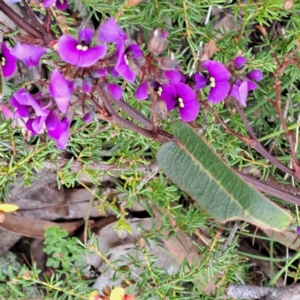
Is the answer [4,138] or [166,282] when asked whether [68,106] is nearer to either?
[4,138]

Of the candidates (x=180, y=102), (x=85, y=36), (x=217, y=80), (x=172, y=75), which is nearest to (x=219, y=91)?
(x=217, y=80)

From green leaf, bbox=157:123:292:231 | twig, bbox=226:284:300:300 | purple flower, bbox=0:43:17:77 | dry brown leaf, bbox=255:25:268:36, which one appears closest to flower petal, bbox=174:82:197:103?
green leaf, bbox=157:123:292:231

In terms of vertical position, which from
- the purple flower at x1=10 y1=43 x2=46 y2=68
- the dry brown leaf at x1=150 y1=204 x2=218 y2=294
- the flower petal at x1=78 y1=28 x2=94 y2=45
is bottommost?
the dry brown leaf at x1=150 y1=204 x2=218 y2=294

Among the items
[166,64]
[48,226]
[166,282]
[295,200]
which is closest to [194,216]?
[166,282]

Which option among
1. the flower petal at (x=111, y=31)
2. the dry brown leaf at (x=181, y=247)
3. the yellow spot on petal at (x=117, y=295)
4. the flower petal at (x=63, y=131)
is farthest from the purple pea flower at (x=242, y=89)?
the dry brown leaf at (x=181, y=247)

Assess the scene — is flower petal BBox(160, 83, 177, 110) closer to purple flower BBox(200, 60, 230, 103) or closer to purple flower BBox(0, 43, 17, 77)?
purple flower BBox(200, 60, 230, 103)

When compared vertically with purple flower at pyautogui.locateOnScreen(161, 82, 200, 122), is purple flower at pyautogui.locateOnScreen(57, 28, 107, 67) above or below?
above
